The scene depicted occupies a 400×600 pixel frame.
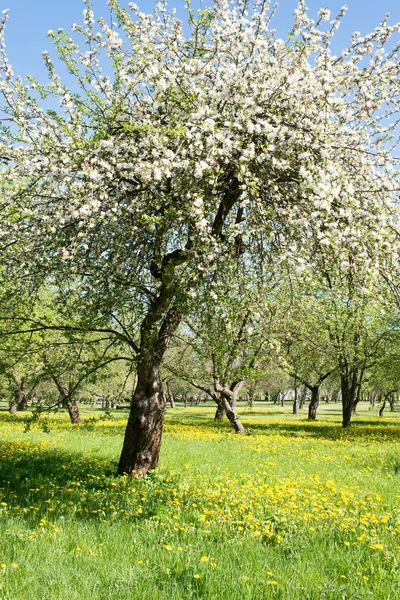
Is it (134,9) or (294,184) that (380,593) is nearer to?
(294,184)

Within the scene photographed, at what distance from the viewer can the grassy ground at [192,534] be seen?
470 cm

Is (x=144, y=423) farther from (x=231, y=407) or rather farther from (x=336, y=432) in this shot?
(x=336, y=432)

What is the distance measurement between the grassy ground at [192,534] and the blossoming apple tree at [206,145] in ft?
11.3

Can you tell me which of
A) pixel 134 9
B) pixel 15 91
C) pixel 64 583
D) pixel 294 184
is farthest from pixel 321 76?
pixel 64 583

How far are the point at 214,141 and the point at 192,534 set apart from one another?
5366 mm

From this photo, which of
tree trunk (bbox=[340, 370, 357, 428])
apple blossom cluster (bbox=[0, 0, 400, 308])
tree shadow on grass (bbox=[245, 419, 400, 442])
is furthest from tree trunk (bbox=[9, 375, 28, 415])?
tree trunk (bbox=[340, 370, 357, 428])

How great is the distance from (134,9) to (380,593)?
9.41 m

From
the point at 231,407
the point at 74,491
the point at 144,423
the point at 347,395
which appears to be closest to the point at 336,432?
the point at 347,395

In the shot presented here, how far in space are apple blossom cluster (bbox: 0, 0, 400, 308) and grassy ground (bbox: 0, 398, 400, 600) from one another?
11.9ft

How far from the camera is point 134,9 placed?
841cm

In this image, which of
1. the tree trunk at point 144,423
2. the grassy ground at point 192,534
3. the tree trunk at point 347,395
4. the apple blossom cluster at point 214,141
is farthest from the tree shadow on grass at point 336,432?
the apple blossom cluster at point 214,141

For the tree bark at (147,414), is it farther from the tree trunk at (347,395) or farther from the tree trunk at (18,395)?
the tree trunk at (347,395)

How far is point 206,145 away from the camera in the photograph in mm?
6828

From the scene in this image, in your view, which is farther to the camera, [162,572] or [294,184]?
[294,184]
